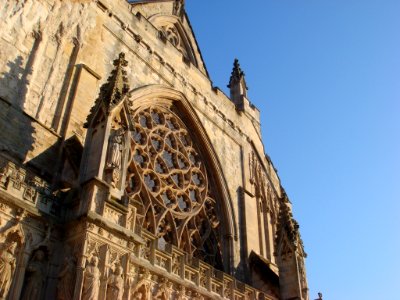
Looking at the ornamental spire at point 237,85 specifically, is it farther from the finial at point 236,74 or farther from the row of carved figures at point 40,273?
the row of carved figures at point 40,273

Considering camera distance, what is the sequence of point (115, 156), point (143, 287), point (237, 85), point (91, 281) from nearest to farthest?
point (91, 281), point (143, 287), point (115, 156), point (237, 85)

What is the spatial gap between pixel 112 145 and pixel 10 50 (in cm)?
363

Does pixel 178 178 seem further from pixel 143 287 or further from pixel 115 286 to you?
pixel 115 286

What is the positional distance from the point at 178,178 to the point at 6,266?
8.26 meters

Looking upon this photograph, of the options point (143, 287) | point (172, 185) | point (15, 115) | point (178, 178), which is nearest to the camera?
point (143, 287)

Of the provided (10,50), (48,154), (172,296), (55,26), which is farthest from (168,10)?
(172,296)

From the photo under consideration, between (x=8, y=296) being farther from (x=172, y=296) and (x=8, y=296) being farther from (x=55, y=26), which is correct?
(x=55, y=26)

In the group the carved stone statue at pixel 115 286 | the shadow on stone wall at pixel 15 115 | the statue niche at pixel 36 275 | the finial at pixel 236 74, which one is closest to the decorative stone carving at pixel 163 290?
the carved stone statue at pixel 115 286

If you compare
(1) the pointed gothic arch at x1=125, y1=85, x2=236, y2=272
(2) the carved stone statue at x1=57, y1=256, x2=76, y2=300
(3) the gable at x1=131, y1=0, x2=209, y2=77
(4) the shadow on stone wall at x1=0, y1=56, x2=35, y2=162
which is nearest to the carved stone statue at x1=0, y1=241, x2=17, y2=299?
(2) the carved stone statue at x1=57, y1=256, x2=76, y2=300

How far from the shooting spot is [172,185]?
14.1 metres

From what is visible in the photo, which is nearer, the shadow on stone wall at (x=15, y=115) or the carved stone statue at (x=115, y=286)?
the carved stone statue at (x=115, y=286)

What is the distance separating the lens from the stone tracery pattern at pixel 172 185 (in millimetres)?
12836

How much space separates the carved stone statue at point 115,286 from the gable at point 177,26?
13.2m

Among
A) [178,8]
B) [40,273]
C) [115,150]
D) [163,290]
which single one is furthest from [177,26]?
[40,273]
